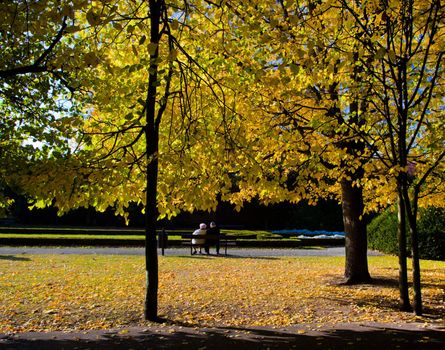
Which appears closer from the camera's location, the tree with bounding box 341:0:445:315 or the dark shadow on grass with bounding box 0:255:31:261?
the tree with bounding box 341:0:445:315

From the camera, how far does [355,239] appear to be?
1012cm

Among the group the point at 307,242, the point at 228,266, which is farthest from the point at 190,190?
the point at 307,242

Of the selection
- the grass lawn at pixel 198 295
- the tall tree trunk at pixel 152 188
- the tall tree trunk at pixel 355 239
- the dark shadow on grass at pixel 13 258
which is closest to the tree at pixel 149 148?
the tall tree trunk at pixel 152 188

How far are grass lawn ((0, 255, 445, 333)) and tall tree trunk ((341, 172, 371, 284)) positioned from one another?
40 cm

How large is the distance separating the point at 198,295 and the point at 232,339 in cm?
306

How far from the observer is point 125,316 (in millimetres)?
6594

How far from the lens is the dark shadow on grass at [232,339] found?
5062mm

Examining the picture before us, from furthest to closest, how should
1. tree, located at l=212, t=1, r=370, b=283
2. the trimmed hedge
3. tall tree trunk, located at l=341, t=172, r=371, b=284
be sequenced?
the trimmed hedge < tall tree trunk, located at l=341, t=172, r=371, b=284 < tree, located at l=212, t=1, r=370, b=283

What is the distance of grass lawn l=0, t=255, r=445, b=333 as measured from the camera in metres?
6.51

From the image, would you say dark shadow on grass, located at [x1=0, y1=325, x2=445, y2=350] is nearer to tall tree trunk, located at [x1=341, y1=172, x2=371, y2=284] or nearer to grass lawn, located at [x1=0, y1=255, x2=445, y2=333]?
grass lawn, located at [x1=0, y1=255, x2=445, y2=333]

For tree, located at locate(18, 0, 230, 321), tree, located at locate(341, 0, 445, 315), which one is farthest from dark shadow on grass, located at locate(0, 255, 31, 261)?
tree, located at locate(341, 0, 445, 315)

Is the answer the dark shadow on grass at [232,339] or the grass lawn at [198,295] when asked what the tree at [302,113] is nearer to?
the grass lawn at [198,295]

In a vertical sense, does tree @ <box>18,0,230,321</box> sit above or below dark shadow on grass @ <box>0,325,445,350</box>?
above

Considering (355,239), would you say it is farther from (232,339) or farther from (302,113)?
(232,339)
